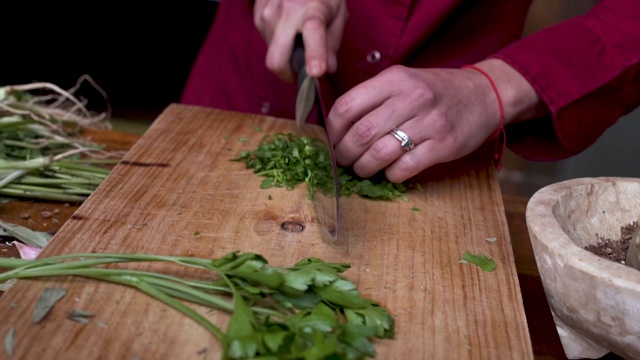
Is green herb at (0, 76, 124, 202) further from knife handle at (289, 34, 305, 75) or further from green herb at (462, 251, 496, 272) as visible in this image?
green herb at (462, 251, 496, 272)

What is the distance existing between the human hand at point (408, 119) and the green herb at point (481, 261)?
0.24 m

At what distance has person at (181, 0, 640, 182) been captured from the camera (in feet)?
4.54

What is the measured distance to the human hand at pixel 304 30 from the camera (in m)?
1.27

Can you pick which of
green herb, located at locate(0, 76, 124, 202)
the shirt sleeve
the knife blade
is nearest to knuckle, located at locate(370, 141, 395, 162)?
the knife blade

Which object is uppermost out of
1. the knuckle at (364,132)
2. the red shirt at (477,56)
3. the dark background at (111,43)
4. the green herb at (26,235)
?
the green herb at (26,235)

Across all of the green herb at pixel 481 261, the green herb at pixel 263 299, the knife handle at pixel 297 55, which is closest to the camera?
the green herb at pixel 263 299

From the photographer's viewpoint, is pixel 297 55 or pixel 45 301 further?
pixel 297 55

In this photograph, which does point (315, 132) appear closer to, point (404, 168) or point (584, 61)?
point (404, 168)

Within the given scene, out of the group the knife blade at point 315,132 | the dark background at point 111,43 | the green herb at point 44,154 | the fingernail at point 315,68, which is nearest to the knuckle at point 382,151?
the knife blade at point 315,132

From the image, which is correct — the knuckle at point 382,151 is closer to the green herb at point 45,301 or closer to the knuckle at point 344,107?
the knuckle at point 344,107

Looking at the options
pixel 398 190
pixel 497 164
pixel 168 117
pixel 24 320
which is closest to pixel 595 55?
pixel 497 164

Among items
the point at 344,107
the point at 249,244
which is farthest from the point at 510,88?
the point at 249,244

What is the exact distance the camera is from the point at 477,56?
1.76 m

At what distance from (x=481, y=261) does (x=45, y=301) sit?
2.13 ft
